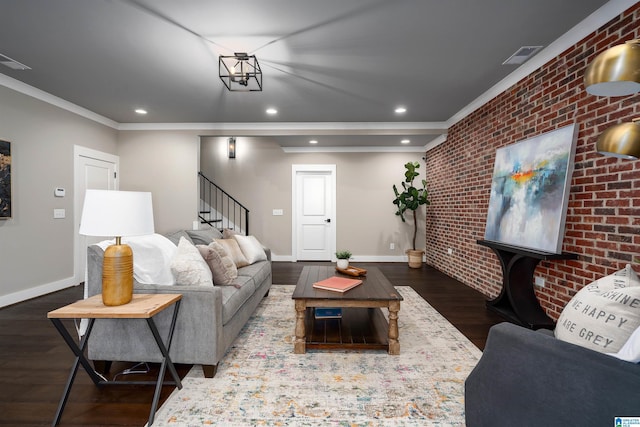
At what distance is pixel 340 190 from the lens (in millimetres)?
5961

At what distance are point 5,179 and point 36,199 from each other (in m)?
0.40

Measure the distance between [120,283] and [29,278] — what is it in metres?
3.12

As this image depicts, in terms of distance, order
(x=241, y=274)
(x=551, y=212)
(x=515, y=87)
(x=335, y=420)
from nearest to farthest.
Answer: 1. (x=335, y=420)
2. (x=551, y=212)
3. (x=241, y=274)
4. (x=515, y=87)

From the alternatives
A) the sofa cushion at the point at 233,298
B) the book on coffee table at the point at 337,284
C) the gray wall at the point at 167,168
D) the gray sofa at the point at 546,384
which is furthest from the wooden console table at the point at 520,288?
the gray wall at the point at 167,168

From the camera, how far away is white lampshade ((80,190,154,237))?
1545 millimetres

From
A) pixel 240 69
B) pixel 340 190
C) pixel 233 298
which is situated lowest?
pixel 233 298

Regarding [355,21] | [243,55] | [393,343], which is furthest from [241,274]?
[355,21]

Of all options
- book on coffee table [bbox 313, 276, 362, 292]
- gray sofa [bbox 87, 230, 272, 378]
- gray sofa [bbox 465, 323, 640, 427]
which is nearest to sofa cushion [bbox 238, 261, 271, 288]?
book on coffee table [bbox 313, 276, 362, 292]

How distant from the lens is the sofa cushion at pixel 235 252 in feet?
10.2

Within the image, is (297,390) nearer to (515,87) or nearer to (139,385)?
(139,385)

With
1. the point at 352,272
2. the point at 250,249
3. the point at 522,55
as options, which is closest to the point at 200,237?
the point at 250,249

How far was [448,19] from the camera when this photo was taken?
2.22 meters

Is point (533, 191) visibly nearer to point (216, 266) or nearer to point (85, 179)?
point (216, 266)

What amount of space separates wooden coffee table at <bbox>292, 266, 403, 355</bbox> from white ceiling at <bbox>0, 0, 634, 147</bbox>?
2127mm
